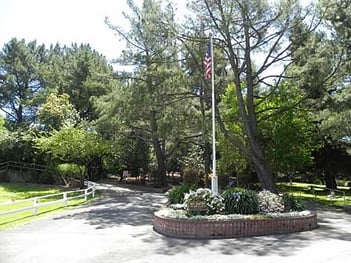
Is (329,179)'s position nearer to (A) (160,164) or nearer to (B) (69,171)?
(A) (160,164)

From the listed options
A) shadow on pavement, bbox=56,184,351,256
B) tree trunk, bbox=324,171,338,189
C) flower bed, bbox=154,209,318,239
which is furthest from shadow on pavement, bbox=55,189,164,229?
tree trunk, bbox=324,171,338,189

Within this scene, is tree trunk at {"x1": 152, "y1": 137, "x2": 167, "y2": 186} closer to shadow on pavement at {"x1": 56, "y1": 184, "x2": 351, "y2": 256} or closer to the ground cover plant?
shadow on pavement at {"x1": 56, "y1": 184, "x2": 351, "y2": 256}

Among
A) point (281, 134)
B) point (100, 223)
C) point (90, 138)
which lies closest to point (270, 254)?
point (100, 223)

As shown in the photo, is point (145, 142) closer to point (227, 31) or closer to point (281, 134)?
point (281, 134)

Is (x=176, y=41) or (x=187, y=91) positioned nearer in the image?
(x=176, y=41)

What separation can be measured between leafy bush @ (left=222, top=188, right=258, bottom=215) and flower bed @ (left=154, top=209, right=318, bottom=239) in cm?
69

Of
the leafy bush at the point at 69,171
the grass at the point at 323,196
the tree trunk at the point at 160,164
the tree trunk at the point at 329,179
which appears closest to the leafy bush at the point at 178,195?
the grass at the point at 323,196

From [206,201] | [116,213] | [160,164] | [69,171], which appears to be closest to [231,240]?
[206,201]

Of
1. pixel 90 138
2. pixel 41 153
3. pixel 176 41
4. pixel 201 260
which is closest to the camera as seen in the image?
pixel 201 260

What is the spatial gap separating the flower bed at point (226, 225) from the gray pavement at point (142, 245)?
33 cm

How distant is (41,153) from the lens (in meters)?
33.9

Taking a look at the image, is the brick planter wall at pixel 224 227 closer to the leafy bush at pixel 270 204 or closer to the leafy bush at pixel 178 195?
the leafy bush at pixel 270 204

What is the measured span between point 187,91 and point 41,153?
54.0 feet

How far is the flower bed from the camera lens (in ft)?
36.0
